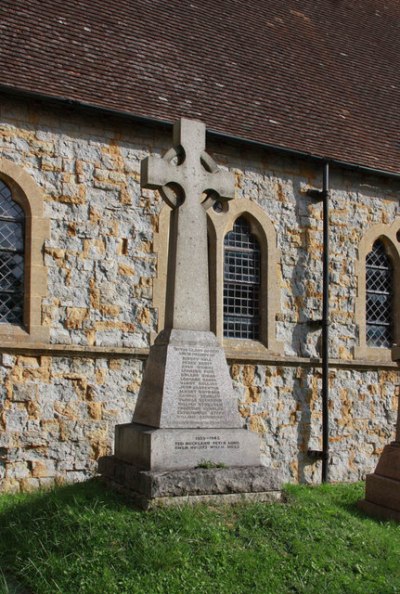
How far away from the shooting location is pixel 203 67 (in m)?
12.7

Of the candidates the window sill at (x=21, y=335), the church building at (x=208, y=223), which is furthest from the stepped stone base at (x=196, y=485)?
the window sill at (x=21, y=335)

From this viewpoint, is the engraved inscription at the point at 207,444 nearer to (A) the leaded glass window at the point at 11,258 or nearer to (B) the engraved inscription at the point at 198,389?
(B) the engraved inscription at the point at 198,389

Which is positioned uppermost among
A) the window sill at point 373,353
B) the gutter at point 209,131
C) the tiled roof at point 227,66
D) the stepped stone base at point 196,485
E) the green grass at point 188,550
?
the tiled roof at point 227,66

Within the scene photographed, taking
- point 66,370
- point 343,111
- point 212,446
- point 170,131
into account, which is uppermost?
point 343,111

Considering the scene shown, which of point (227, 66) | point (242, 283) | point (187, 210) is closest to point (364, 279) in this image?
point (242, 283)

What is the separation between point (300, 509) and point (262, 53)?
9.41 meters

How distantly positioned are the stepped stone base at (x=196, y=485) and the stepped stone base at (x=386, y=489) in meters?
1.75

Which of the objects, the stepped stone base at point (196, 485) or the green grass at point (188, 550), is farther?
the stepped stone base at point (196, 485)

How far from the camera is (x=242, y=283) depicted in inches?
467

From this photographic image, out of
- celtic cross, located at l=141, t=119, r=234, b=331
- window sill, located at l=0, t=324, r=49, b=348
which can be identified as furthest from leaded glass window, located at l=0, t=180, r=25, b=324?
celtic cross, located at l=141, t=119, r=234, b=331

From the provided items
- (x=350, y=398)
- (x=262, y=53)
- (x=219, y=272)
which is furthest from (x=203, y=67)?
(x=350, y=398)

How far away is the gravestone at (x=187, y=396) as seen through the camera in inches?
264

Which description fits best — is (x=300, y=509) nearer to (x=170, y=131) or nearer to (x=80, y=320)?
(x=80, y=320)

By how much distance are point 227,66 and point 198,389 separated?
7.54 meters
